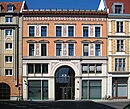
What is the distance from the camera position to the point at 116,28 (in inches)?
1893

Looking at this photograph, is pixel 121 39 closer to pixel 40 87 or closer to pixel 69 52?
pixel 69 52

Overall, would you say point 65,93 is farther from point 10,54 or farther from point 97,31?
point 97,31

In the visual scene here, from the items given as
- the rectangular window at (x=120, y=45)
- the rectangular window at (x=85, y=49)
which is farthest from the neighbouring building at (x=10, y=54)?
the rectangular window at (x=120, y=45)

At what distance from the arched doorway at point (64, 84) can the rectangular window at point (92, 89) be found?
2.23m

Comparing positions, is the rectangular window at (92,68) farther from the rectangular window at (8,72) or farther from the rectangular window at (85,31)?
the rectangular window at (8,72)

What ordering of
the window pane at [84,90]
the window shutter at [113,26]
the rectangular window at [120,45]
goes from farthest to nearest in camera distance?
the rectangular window at [120,45]
the window shutter at [113,26]
the window pane at [84,90]

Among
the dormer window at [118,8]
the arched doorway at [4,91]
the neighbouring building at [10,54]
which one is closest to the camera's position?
the arched doorway at [4,91]

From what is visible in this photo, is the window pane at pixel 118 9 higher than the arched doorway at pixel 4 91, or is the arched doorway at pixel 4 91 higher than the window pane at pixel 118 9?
the window pane at pixel 118 9

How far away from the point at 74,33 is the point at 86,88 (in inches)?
369

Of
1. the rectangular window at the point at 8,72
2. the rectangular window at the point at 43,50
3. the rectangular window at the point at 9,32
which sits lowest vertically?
the rectangular window at the point at 8,72

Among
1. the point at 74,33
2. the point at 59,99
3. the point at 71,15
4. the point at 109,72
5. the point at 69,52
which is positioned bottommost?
the point at 59,99

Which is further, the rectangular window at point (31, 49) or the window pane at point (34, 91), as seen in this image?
the rectangular window at point (31, 49)

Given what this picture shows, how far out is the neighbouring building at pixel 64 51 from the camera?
154ft

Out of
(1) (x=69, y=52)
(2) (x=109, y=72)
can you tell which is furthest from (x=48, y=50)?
(2) (x=109, y=72)
